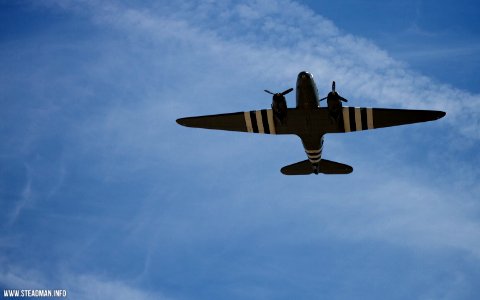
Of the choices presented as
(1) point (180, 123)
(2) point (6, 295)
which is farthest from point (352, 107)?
(2) point (6, 295)

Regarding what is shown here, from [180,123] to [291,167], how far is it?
31.3ft

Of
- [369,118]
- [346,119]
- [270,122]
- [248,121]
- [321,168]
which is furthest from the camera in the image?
[321,168]

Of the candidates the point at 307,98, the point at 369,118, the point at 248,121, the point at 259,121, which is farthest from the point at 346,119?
the point at 248,121

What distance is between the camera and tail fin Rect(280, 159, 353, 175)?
41.1 meters

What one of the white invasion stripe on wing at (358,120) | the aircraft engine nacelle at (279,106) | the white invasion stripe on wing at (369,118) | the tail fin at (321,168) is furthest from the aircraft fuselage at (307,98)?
the tail fin at (321,168)

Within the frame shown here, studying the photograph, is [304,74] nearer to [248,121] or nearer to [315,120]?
[315,120]

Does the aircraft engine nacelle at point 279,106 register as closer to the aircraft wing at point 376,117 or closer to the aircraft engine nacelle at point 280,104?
the aircraft engine nacelle at point 280,104

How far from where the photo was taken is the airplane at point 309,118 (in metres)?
33.9

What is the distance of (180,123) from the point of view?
3675cm

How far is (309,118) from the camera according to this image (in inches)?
1372

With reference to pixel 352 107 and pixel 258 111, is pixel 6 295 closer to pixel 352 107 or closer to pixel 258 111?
pixel 258 111

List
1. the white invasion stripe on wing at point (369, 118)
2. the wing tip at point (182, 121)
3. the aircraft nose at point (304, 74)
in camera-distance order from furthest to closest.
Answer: the wing tip at point (182, 121)
the white invasion stripe on wing at point (369, 118)
the aircraft nose at point (304, 74)

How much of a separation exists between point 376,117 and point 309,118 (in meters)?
4.39

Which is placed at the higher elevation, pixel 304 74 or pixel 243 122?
pixel 243 122
